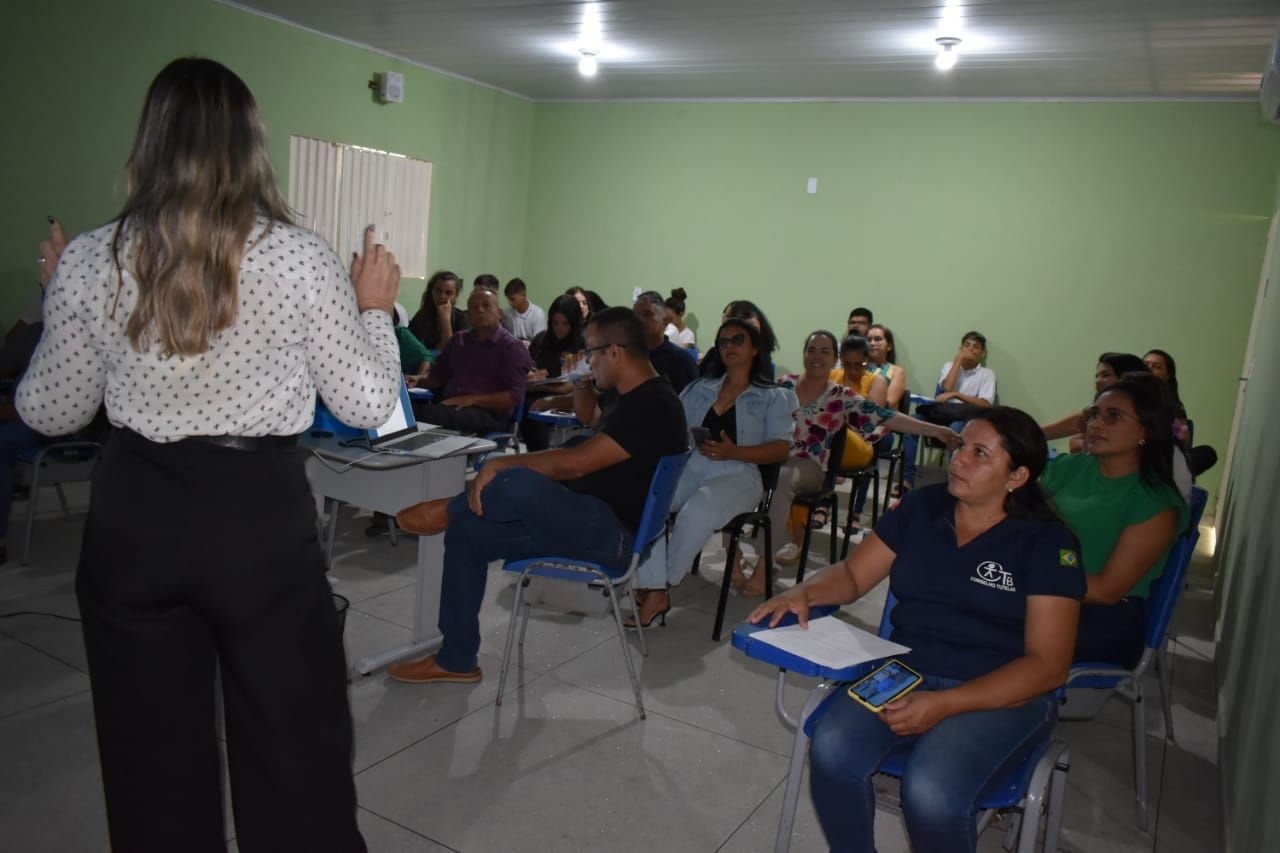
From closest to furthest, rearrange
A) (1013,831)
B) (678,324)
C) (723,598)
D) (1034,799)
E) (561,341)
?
(1034,799), (1013,831), (723,598), (561,341), (678,324)

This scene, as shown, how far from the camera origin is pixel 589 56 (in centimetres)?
737

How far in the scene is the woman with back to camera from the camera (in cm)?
130

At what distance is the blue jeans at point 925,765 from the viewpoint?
1.68 m

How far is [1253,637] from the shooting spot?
8.43ft

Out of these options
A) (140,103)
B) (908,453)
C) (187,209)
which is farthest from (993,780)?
(140,103)

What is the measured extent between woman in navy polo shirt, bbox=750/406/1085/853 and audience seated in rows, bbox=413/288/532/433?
2.97 m

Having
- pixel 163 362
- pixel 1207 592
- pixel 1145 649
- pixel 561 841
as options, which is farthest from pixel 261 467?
pixel 1207 592

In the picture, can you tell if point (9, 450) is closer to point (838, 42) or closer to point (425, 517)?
point (425, 517)

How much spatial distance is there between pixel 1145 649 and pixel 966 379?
17.3 feet

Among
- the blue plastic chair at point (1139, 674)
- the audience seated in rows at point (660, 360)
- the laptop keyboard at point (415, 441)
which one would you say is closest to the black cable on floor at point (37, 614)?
the laptop keyboard at point (415, 441)

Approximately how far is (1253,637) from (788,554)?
2.36 meters

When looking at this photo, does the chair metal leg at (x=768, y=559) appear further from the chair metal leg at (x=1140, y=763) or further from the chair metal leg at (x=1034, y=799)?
the chair metal leg at (x=1034, y=799)

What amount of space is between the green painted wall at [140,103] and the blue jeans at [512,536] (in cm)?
380

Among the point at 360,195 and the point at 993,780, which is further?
the point at 360,195
